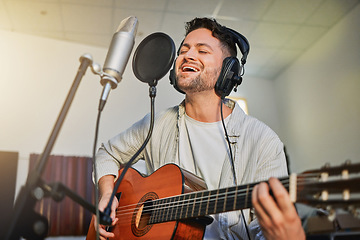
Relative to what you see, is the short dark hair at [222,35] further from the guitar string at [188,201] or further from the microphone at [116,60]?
the guitar string at [188,201]

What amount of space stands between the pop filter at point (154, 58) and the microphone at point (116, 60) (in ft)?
Result: 0.60

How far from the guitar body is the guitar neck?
3cm

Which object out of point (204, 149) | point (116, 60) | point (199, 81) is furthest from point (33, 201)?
point (199, 81)

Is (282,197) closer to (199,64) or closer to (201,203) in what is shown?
(201,203)

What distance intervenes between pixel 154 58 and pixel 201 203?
22.5 inches

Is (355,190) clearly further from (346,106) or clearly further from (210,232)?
(346,106)

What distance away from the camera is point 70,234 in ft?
12.2

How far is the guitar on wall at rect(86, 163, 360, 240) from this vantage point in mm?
820

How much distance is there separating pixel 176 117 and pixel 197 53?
15.0 inches

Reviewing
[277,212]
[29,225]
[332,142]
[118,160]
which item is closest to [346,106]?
[332,142]

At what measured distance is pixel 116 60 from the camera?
38.4 inches

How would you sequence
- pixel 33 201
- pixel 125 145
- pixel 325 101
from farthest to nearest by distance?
pixel 325 101 → pixel 125 145 → pixel 33 201

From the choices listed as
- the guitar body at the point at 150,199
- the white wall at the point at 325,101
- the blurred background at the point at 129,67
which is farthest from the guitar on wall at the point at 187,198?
the white wall at the point at 325,101

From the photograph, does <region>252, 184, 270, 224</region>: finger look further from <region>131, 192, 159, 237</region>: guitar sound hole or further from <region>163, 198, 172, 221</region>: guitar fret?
<region>131, 192, 159, 237</region>: guitar sound hole
